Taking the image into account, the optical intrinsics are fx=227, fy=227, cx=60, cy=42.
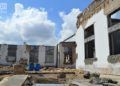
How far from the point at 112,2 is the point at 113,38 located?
280cm

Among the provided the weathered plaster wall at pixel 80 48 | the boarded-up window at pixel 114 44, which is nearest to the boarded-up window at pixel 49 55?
the weathered plaster wall at pixel 80 48

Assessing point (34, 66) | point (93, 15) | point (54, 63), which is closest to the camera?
point (93, 15)

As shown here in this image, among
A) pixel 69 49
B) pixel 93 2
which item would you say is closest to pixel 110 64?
pixel 93 2

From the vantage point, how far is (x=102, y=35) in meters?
19.2

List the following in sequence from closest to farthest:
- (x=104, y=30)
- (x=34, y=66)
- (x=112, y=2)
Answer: (x=112, y=2) < (x=104, y=30) < (x=34, y=66)

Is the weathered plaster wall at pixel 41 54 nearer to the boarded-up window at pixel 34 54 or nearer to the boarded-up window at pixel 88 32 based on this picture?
the boarded-up window at pixel 34 54

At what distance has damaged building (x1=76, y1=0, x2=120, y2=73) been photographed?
17.3 meters

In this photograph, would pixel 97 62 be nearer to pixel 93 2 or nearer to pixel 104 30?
pixel 104 30

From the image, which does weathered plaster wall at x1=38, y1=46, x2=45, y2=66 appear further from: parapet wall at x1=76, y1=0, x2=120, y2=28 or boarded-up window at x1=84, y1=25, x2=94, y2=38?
boarded-up window at x1=84, y1=25, x2=94, y2=38

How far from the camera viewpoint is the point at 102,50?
63.1 feet

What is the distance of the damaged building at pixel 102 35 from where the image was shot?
683 inches

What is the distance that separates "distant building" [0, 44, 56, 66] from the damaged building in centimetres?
2256

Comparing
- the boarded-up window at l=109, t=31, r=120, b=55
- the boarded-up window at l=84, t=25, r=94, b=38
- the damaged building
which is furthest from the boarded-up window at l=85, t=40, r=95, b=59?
the boarded-up window at l=109, t=31, r=120, b=55

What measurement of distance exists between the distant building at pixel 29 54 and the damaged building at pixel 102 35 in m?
22.6
